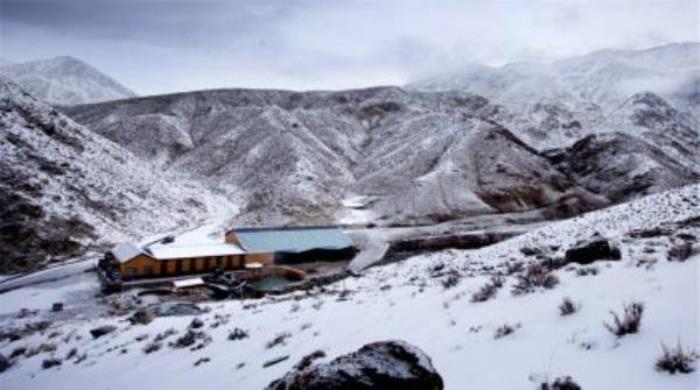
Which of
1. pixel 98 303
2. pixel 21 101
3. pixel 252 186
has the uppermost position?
pixel 21 101

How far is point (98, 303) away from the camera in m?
30.1

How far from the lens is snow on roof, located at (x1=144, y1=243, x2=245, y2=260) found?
120ft

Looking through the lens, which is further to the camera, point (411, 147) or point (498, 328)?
point (411, 147)

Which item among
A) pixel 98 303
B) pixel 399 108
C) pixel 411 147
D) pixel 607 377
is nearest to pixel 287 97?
pixel 399 108

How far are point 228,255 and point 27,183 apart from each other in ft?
67.2

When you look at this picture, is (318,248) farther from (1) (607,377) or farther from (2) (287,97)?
(2) (287,97)

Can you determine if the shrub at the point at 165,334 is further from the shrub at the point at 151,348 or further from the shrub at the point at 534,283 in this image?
the shrub at the point at 534,283

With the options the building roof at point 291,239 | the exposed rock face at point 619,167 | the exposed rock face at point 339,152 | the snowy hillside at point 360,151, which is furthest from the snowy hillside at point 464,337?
the exposed rock face at point 619,167

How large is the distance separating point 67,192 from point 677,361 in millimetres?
50734

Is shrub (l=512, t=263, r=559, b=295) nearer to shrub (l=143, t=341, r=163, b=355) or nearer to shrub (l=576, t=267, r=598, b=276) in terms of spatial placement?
shrub (l=576, t=267, r=598, b=276)

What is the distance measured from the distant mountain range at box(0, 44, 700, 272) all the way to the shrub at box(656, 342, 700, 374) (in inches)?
1814

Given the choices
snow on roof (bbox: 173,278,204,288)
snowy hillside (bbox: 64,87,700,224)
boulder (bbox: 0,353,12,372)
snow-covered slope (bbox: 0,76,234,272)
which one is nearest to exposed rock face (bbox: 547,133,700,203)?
snowy hillside (bbox: 64,87,700,224)

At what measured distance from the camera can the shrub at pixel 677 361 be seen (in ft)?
14.8

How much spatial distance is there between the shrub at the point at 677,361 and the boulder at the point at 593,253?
6393mm
